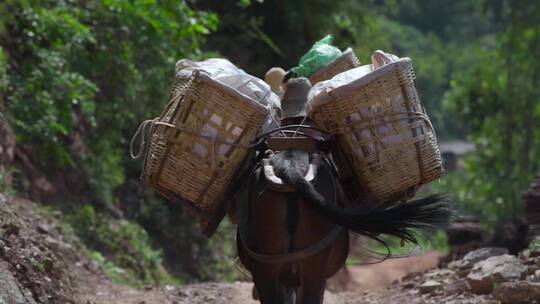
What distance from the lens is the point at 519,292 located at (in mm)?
7645

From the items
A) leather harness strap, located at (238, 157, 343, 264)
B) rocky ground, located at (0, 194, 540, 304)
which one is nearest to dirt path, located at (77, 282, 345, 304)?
rocky ground, located at (0, 194, 540, 304)

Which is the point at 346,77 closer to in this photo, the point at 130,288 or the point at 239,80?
the point at 239,80

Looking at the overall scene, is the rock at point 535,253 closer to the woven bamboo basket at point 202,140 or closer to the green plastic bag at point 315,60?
the green plastic bag at point 315,60

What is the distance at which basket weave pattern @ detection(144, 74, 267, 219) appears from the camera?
20.2 feet

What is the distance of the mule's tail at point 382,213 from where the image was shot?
589cm

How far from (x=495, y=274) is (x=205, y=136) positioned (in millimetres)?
3157

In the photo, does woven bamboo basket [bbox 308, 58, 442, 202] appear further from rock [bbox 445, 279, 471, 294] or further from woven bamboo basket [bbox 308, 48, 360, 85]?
rock [bbox 445, 279, 471, 294]

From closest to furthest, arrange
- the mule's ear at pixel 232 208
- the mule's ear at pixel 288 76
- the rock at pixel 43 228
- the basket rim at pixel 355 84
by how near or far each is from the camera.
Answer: the basket rim at pixel 355 84, the mule's ear at pixel 232 208, the mule's ear at pixel 288 76, the rock at pixel 43 228

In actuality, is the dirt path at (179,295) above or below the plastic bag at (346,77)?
below

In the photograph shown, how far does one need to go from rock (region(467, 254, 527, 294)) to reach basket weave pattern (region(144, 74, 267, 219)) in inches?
111

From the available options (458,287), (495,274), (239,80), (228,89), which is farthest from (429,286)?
(228,89)

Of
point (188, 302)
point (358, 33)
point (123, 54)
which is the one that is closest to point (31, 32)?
point (123, 54)

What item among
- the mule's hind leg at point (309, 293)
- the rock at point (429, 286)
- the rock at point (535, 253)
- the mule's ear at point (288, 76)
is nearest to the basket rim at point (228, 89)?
the mule's hind leg at point (309, 293)

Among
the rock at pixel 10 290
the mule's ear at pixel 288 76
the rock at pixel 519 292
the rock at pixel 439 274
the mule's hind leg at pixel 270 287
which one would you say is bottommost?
the rock at pixel 439 274
